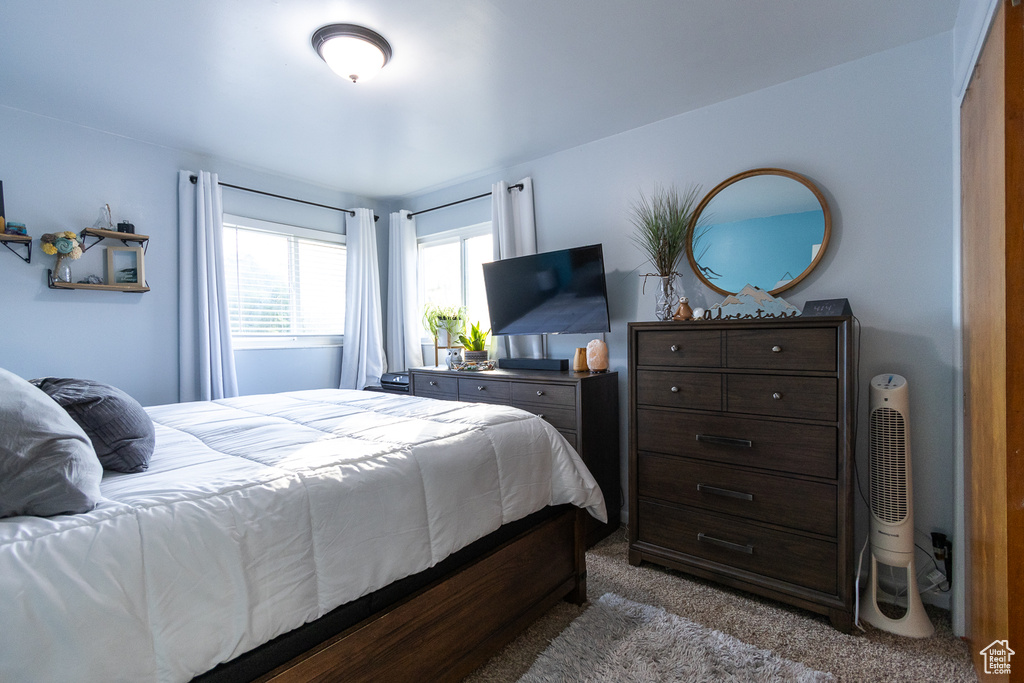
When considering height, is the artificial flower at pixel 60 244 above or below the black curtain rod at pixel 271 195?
below

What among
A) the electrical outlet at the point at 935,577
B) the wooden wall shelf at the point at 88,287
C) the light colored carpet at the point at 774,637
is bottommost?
the light colored carpet at the point at 774,637

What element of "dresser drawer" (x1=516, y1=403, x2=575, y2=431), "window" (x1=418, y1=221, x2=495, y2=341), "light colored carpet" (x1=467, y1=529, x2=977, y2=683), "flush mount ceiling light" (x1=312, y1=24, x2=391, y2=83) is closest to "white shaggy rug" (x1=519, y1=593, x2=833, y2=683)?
"light colored carpet" (x1=467, y1=529, x2=977, y2=683)

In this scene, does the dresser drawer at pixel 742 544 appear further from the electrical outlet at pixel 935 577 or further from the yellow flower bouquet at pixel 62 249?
the yellow flower bouquet at pixel 62 249

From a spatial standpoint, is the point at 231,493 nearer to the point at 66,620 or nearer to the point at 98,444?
the point at 66,620

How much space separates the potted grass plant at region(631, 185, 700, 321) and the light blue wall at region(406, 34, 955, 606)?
0.13m

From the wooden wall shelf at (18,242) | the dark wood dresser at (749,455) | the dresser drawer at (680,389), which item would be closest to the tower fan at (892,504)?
the dark wood dresser at (749,455)

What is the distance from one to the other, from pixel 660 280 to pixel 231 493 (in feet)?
7.52

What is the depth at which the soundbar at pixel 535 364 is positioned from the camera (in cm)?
294

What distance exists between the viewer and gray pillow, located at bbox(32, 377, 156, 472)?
3.92ft

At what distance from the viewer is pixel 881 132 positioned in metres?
2.15

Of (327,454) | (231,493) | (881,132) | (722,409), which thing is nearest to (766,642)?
(722,409)

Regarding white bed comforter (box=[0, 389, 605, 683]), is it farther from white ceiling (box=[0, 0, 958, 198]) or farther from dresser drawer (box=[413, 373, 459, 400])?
white ceiling (box=[0, 0, 958, 198])

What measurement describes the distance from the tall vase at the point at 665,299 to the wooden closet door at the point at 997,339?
3.80ft

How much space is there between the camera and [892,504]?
74.9 inches
